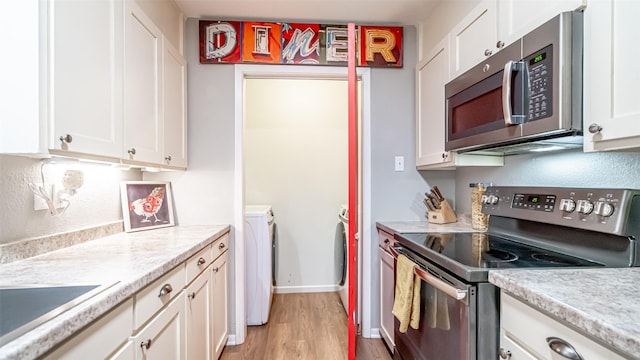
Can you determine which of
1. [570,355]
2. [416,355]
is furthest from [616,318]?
[416,355]

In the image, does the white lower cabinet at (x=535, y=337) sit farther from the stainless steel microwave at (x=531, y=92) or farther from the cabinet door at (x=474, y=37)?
the cabinet door at (x=474, y=37)

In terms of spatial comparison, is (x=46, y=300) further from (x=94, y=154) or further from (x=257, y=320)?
(x=257, y=320)

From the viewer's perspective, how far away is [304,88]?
3232 mm

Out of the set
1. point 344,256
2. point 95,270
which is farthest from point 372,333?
point 95,270

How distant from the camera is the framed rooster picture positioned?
6.13 ft

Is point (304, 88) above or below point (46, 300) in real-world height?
above

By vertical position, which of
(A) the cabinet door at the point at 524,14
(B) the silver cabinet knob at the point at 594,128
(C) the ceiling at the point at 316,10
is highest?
(C) the ceiling at the point at 316,10

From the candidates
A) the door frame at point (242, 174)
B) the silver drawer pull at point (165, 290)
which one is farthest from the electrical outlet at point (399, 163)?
the silver drawer pull at point (165, 290)

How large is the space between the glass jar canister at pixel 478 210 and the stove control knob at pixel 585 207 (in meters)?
0.67

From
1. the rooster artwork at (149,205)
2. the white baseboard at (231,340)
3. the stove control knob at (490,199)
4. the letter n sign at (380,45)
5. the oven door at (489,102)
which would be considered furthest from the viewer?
the letter n sign at (380,45)

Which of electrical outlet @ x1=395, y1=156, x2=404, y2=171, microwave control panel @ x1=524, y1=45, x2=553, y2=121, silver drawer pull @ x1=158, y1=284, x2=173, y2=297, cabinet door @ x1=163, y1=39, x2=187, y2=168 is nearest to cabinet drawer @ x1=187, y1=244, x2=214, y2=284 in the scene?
silver drawer pull @ x1=158, y1=284, x2=173, y2=297

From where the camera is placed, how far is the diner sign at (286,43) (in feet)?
7.25

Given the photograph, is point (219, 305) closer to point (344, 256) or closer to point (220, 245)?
point (220, 245)

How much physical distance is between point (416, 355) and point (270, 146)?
7.55 feet
